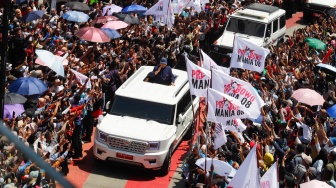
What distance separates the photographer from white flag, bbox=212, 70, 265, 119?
12.6 m

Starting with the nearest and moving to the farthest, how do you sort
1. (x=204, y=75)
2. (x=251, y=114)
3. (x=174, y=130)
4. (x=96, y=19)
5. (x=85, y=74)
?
(x=251, y=114) < (x=204, y=75) < (x=174, y=130) < (x=85, y=74) < (x=96, y=19)

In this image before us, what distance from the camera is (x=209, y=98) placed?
483 inches

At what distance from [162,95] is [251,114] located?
10.5ft

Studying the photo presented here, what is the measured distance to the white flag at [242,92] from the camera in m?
12.6

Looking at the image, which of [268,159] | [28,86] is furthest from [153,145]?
[28,86]

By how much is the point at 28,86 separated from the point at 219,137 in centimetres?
456

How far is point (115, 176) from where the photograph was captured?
14680 mm

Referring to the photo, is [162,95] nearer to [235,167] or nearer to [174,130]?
[174,130]

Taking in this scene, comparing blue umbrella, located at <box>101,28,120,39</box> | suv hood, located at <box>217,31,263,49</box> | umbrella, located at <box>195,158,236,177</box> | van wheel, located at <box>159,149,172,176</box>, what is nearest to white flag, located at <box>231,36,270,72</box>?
van wheel, located at <box>159,149,172,176</box>

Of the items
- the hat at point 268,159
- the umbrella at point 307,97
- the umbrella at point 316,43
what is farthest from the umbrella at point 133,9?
the hat at point 268,159

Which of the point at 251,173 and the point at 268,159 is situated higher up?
the point at 251,173

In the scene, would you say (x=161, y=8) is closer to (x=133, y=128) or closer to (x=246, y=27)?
(x=246, y=27)

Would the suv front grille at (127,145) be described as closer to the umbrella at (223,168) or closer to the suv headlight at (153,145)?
the suv headlight at (153,145)

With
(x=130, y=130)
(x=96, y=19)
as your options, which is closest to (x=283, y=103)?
(x=130, y=130)
